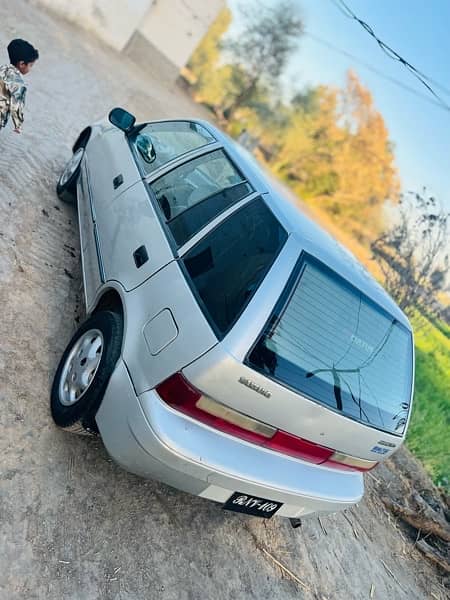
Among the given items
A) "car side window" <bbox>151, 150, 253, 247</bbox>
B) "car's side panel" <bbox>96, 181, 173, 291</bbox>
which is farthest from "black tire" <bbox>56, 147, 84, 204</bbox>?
"car side window" <bbox>151, 150, 253, 247</bbox>

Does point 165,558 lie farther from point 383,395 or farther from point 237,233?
point 237,233

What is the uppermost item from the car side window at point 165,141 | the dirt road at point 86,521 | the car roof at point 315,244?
the car roof at point 315,244

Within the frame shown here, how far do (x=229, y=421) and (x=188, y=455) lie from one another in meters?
0.25

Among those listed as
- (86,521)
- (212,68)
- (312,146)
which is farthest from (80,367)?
(312,146)

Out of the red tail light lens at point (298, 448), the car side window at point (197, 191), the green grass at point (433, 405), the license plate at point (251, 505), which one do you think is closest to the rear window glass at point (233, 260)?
the car side window at point (197, 191)

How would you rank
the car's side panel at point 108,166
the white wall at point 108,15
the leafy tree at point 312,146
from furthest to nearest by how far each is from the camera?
the leafy tree at point 312,146
the white wall at point 108,15
the car's side panel at point 108,166

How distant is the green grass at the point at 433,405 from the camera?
5867mm

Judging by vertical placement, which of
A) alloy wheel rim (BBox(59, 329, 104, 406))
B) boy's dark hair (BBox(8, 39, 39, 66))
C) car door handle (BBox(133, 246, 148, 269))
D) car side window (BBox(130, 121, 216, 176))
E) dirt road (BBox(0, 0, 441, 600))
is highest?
car side window (BBox(130, 121, 216, 176))

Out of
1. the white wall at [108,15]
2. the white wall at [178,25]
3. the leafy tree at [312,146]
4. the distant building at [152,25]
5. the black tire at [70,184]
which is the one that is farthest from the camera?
the leafy tree at [312,146]

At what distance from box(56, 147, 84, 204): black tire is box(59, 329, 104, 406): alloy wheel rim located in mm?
2320

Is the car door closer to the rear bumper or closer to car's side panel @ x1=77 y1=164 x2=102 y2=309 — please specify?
car's side panel @ x1=77 y1=164 x2=102 y2=309

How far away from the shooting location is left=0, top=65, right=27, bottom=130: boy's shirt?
3.84 meters

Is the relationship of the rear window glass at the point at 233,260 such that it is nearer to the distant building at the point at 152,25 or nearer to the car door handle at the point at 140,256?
the car door handle at the point at 140,256

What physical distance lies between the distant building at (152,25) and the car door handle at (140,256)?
13651 millimetres
